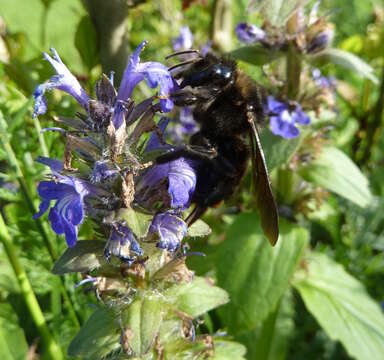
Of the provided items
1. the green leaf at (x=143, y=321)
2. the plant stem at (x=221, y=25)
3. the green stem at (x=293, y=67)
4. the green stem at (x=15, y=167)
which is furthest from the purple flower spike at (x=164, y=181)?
the plant stem at (x=221, y=25)

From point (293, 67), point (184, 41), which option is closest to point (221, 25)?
point (184, 41)

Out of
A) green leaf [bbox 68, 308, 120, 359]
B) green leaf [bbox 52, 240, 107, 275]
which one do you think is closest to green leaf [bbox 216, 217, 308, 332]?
green leaf [bbox 68, 308, 120, 359]

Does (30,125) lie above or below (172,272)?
above

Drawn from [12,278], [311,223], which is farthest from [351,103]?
[12,278]

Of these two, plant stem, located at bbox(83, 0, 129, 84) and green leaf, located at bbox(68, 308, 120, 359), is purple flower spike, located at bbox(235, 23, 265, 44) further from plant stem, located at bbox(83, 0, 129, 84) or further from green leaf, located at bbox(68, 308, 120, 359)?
green leaf, located at bbox(68, 308, 120, 359)

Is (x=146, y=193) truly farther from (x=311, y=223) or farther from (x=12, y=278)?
(x=311, y=223)

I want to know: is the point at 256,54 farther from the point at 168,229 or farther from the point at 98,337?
the point at 98,337
